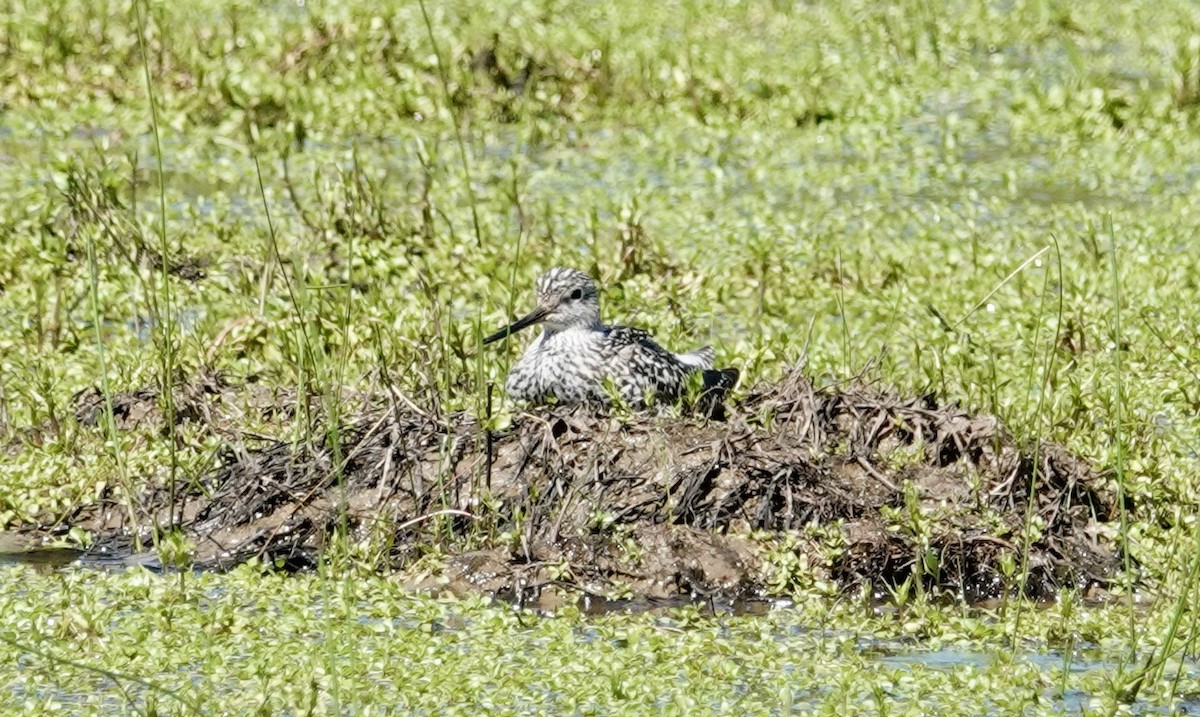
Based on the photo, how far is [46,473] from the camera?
7895 millimetres

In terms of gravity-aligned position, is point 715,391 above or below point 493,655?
above

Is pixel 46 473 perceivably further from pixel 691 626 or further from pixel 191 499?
pixel 691 626

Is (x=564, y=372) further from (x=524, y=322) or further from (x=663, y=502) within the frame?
(x=663, y=502)

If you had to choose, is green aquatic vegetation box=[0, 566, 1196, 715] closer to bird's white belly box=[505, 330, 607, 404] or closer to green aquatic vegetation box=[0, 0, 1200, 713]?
green aquatic vegetation box=[0, 0, 1200, 713]

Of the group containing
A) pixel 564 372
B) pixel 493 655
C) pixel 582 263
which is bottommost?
pixel 493 655

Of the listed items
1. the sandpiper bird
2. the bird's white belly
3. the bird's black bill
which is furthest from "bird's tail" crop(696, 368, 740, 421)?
the bird's black bill

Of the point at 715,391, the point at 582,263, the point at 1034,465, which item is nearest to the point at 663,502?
the point at 715,391

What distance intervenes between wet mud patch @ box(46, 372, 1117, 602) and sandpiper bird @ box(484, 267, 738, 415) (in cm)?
25

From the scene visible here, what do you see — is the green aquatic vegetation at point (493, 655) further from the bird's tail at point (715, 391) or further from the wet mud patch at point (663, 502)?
the bird's tail at point (715, 391)

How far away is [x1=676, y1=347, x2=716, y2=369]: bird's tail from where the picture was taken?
8469mm

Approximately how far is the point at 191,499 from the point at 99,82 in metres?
5.65

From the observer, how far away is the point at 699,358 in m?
8.59

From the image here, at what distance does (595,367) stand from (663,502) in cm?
86

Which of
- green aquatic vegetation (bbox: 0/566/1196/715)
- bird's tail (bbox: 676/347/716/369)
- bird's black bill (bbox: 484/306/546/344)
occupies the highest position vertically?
bird's black bill (bbox: 484/306/546/344)
